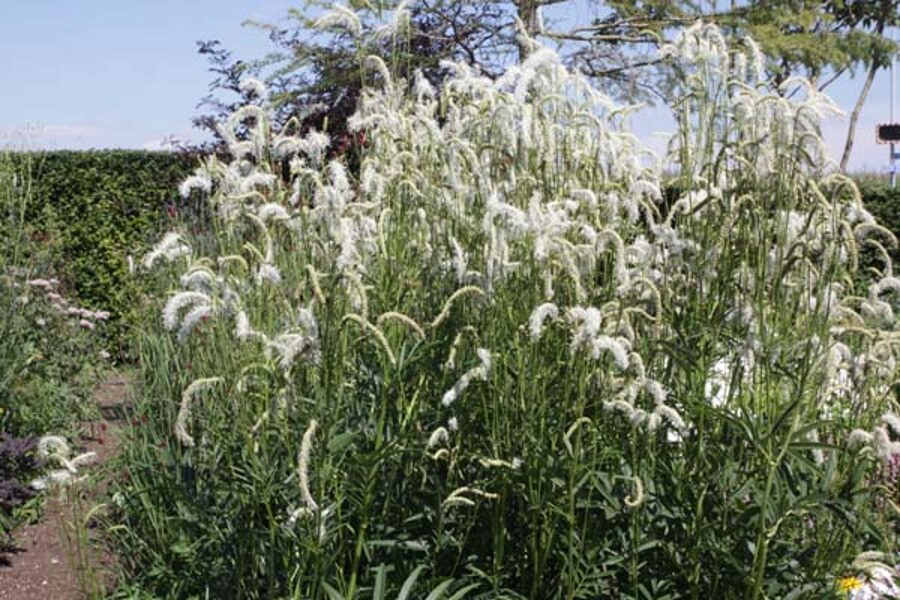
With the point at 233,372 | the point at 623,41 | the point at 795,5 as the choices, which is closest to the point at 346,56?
the point at 623,41

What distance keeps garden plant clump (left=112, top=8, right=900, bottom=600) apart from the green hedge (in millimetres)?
7051

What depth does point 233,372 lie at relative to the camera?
363cm

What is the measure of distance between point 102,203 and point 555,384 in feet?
27.7

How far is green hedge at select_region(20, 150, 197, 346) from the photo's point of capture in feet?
34.8

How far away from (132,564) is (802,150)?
10.6 ft

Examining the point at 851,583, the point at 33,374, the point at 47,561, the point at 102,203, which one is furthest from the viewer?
the point at 102,203

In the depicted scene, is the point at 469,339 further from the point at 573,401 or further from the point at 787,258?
the point at 787,258

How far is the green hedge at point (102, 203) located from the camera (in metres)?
10.6

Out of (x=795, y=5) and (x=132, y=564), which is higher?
(x=795, y=5)

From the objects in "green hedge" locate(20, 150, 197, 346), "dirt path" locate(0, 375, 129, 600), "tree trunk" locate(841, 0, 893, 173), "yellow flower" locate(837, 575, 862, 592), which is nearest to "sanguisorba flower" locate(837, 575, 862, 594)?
"yellow flower" locate(837, 575, 862, 592)

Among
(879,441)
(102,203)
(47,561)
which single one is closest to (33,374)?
(47,561)

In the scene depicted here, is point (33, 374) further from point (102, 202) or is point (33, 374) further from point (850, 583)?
point (850, 583)

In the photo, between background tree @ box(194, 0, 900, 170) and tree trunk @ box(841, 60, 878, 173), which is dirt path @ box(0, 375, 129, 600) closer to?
background tree @ box(194, 0, 900, 170)

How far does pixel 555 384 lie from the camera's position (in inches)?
132
